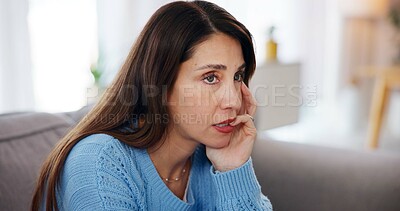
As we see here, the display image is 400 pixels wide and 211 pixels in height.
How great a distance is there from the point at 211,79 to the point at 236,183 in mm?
266

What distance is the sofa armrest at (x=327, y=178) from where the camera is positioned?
4.16 feet

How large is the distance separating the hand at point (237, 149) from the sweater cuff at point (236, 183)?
1.2 inches

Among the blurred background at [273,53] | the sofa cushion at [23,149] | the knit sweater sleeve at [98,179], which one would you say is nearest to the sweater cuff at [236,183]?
the knit sweater sleeve at [98,179]

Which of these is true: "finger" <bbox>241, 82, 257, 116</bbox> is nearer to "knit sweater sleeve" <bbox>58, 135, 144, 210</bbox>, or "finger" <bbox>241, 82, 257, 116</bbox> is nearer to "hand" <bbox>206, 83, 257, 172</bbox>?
"hand" <bbox>206, 83, 257, 172</bbox>

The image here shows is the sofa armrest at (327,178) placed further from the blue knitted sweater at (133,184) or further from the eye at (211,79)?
the eye at (211,79)

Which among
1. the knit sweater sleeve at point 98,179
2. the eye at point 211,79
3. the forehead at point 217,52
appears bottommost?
the knit sweater sleeve at point 98,179

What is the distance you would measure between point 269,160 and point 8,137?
2.47 ft

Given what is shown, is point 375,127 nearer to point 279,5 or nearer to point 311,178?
point 279,5

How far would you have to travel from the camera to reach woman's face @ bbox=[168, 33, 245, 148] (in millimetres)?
1019

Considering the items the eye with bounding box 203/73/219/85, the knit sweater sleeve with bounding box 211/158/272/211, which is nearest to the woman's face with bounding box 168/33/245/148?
the eye with bounding box 203/73/219/85

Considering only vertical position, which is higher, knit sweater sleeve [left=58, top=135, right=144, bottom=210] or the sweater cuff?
knit sweater sleeve [left=58, top=135, right=144, bottom=210]

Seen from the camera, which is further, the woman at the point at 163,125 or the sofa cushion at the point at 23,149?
the sofa cushion at the point at 23,149

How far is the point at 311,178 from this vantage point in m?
1.35

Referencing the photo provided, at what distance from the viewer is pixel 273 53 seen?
105 inches
